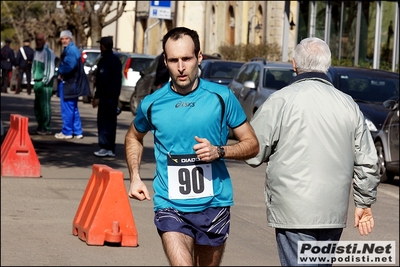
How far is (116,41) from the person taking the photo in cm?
7300

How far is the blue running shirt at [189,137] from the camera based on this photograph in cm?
566

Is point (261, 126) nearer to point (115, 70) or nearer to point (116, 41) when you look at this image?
point (115, 70)

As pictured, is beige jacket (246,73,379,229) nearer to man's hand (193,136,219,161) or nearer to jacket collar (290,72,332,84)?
jacket collar (290,72,332,84)

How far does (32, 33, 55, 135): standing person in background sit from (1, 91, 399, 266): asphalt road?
2254 mm

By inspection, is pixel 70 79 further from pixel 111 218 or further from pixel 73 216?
pixel 111 218

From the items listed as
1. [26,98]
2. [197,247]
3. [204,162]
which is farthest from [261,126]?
[26,98]

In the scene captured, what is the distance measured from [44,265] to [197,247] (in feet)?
9.58

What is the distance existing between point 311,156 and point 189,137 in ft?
2.39

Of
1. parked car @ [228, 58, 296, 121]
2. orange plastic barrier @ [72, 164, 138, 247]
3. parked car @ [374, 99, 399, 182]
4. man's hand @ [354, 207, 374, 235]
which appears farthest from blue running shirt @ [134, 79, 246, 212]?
parked car @ [228, 58, 296, 121]

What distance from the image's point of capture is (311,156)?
210 inches

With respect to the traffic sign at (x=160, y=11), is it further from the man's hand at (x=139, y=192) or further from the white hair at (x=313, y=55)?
the white hair at (x=313, y=55)

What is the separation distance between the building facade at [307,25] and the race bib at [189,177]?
2344 cm

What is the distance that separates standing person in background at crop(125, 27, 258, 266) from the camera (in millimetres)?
5648

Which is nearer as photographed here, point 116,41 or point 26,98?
point 26,98
